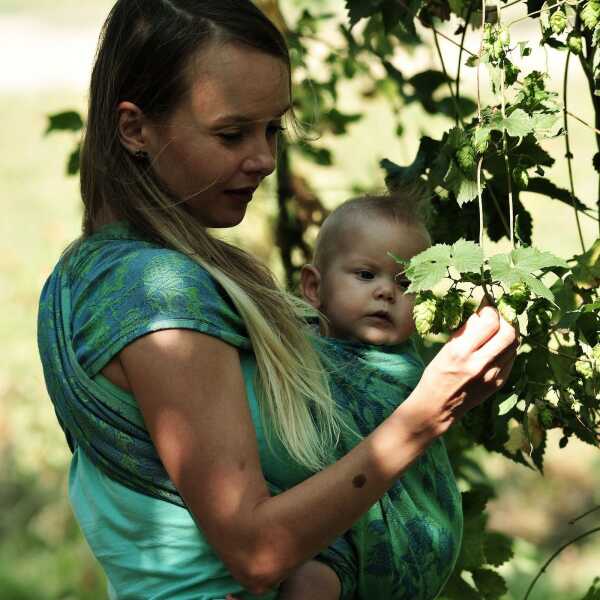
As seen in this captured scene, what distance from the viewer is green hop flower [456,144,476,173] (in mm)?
2002

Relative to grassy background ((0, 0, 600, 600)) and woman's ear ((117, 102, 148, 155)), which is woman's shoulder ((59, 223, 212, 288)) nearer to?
woman's ear ((117, 102, 148, 155))

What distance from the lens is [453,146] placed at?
2.08m

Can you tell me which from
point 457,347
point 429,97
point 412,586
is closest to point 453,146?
point 457,347

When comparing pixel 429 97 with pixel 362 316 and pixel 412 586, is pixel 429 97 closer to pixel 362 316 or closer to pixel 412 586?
pixel 362 316

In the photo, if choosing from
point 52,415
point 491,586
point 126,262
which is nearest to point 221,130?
point 126,262

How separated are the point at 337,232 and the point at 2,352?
4187 millimetres

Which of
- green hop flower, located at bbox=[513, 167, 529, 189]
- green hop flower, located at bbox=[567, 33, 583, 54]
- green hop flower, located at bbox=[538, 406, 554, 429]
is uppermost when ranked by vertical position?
green hop flower, located at bbox=[567, 33, 583, 54]

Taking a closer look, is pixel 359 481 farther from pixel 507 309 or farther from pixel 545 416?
pixel 545 416

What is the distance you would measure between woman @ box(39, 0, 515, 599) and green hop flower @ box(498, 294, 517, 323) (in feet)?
0.06

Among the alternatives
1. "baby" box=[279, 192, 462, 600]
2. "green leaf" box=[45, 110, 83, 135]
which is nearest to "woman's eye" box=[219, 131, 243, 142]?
"baby" box=[279, 192, 462, 600]

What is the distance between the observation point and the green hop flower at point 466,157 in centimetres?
200

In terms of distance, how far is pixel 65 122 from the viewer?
143 inches

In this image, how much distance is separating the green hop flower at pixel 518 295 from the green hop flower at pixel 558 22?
1.46ft

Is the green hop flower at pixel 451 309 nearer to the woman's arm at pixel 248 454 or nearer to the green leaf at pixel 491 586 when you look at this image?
the woman's arm at pixel 248 454
